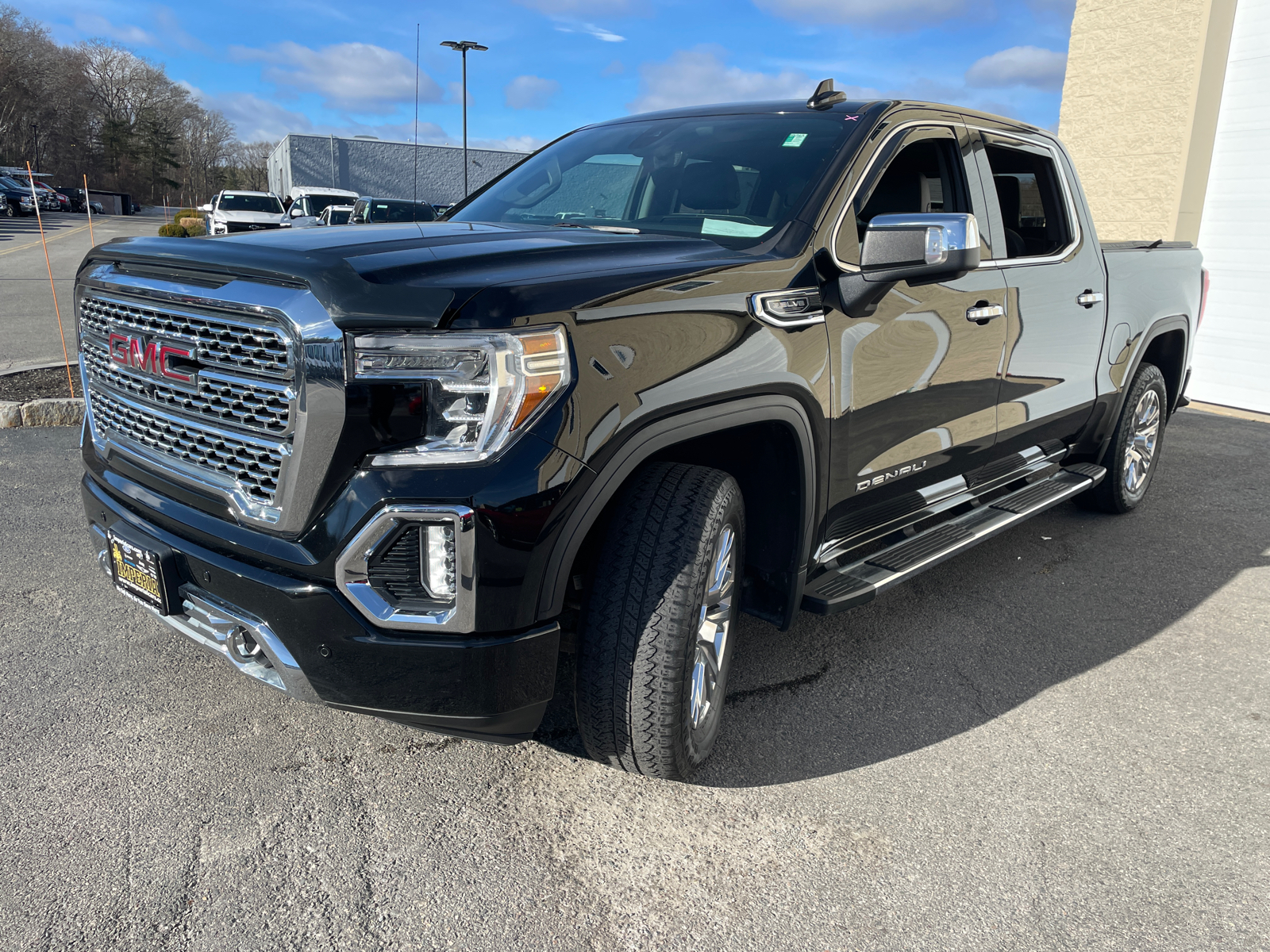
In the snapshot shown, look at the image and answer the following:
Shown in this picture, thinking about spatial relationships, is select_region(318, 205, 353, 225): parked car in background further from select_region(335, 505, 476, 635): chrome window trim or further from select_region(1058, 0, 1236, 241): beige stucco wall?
select_region(335, 505, 476, 635): chrome window trim

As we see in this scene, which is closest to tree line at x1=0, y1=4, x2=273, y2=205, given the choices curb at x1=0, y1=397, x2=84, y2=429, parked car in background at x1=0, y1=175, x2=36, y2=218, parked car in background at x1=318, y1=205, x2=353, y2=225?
parked car in background at x1=0, y1=175, x2=36, y2=218

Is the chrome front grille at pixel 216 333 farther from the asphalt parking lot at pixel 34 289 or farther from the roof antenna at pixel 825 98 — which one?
the asphalt parking lot at pixel 34 289

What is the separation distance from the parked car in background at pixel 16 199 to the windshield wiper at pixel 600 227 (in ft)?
162

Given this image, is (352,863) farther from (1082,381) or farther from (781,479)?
(1082,381)

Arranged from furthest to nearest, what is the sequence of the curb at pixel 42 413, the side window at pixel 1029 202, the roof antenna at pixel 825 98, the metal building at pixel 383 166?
1. the metal building at pixel 383 166
2. the curb at pixel 42 413
3. the side window at pixel 1029 202
4. the roof antenna at pixel 825 98

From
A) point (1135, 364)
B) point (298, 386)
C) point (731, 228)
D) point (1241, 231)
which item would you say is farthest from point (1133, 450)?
point (1241, 231)

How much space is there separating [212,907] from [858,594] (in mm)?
1923

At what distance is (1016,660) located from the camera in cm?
360

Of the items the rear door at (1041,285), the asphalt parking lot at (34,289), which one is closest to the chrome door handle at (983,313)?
the rear door at (1041,285)

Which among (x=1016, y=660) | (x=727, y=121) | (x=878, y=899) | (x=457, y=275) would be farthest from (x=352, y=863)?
(x=727, y=121)

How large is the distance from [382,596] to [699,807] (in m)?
1.12

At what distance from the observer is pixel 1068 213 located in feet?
14.4

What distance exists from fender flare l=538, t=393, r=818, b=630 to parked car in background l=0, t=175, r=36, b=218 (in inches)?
1988

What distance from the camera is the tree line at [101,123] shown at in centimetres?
7719
